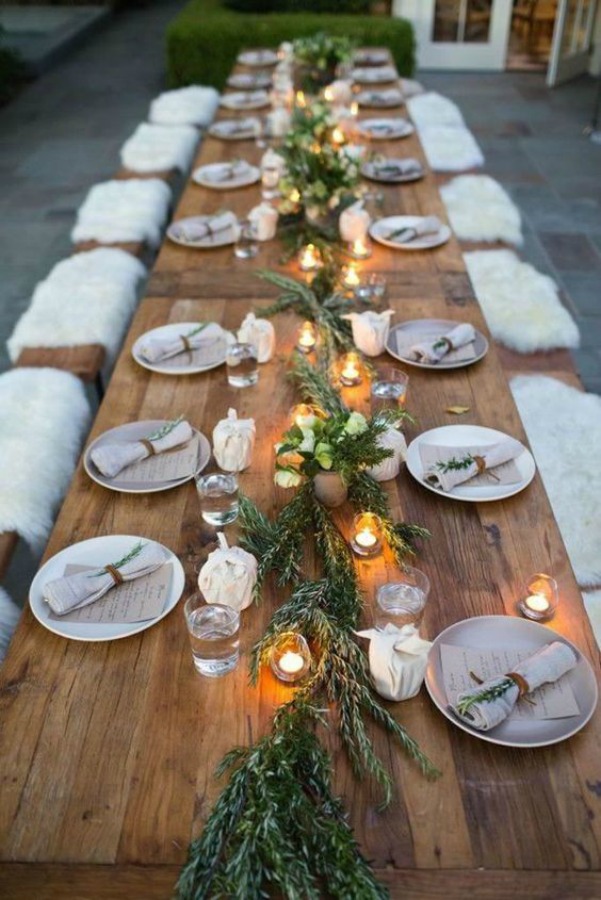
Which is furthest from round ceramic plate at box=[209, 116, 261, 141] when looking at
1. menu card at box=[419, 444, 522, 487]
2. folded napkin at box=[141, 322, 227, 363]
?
menu card at box=[419, 444, 522, 487]

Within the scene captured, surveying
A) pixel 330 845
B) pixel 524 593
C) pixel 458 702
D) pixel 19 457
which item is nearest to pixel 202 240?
pixel 19 457

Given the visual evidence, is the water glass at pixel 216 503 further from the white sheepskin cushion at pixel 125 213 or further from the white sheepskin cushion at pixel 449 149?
the white sheepskin cushion at pixel 449 149

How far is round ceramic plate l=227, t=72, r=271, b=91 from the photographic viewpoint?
4.54 metres

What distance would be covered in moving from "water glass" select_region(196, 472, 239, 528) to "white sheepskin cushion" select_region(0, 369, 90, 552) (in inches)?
25.6

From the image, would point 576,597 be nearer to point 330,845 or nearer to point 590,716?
point 590,716

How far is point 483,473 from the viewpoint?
172cm

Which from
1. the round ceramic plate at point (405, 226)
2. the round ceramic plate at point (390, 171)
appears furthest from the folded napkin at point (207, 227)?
the round ceramic plate at point (390, 171)

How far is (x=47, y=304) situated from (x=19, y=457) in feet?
2.96

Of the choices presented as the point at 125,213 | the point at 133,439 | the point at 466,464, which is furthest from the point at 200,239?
the point at 466,464

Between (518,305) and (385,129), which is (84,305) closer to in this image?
(518,305)

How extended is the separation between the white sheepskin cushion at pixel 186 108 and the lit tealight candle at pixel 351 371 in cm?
317

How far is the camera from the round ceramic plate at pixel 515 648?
47.8 inches

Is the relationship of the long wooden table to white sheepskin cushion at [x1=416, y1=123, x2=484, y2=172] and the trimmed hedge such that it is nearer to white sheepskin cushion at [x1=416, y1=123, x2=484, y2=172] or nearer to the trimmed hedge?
white sheepskin cushion at [x1=416, y1=123, x2=484, y2=172]

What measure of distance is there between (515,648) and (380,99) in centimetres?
358
